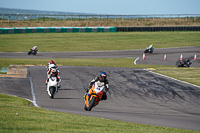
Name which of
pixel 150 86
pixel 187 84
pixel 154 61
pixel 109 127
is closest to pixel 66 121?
pixel 109 127

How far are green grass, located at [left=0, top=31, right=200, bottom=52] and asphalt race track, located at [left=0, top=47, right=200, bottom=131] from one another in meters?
25.7

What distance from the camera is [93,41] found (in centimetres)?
5694

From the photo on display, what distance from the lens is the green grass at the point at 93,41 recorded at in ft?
165

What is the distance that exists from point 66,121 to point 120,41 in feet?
158

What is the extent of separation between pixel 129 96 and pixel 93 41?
40.6 meters

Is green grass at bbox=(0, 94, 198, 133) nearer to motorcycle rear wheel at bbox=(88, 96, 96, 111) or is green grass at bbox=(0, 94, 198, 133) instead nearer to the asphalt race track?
the asphalt race track

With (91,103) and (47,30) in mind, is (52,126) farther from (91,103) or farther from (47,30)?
(47,30)

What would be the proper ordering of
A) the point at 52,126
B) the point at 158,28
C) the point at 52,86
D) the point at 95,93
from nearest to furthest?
the point at 52,126, the point at 95,93, the point at 52,86, the point at 158,28

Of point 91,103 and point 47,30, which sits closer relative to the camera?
point 91,103

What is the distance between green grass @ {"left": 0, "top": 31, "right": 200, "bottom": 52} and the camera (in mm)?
50188

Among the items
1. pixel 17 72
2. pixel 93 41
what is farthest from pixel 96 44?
pixel 17 72

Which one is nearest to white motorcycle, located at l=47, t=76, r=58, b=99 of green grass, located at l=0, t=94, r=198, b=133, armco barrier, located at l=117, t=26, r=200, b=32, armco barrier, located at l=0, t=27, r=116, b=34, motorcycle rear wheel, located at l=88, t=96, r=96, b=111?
motorcycle rear wheel, located at l=88, t=96, r=96, b=111

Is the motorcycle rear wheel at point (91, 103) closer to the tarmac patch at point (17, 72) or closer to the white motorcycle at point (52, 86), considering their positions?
the white motorcycle at point (52, 86)

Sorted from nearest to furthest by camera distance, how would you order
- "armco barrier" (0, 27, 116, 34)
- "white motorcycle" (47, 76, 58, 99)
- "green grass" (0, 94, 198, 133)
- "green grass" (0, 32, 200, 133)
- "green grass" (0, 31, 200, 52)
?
"green grass" (0, 94, 198, 133), "white motorcycle" (47, 76, 58, 99), "green grass" (0, 32, 200, 133), "green grass" (0, 31, 200, 52), "armco barrier" (0, 27, 116, 34)
